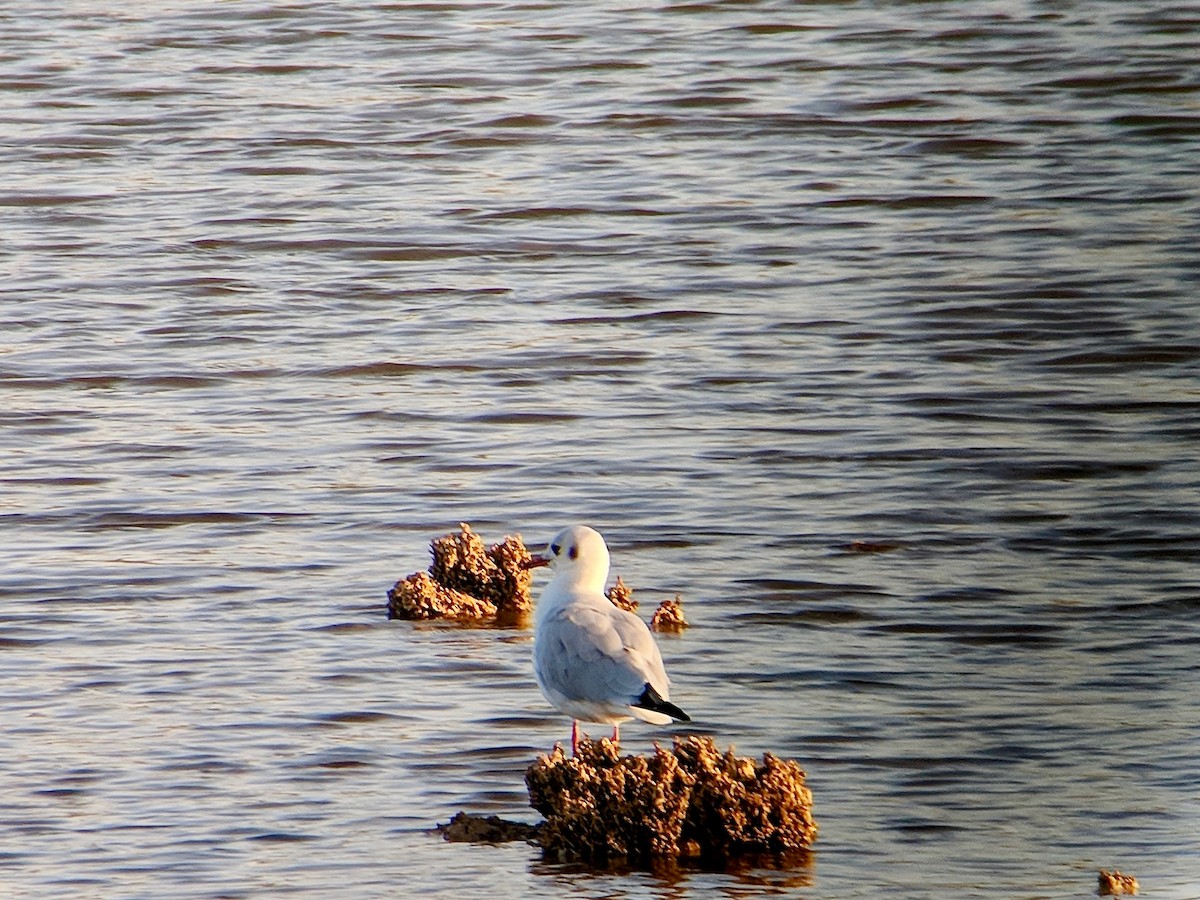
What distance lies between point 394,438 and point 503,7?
39.8 feet

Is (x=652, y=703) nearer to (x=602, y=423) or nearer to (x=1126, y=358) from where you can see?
(x=602, y=423)

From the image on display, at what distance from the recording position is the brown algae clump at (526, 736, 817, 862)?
581 cm

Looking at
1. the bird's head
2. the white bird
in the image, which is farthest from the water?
the bird's head

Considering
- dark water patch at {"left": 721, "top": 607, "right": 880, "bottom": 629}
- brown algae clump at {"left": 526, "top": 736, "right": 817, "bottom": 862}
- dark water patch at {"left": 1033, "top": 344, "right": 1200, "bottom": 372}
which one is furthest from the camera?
dark water patch at {"left": 1033, "top": 344, "right": 1200, "bottom": 372}

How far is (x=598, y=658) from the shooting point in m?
6.17

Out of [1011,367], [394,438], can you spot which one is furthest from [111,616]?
[1011,367]

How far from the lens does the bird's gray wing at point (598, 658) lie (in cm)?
611

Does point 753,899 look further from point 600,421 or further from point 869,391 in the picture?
point 869,391

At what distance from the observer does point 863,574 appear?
8664 mm

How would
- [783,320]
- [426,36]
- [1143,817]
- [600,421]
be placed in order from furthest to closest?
[426,36] < [783,320] < [600,421] < [1143,817]

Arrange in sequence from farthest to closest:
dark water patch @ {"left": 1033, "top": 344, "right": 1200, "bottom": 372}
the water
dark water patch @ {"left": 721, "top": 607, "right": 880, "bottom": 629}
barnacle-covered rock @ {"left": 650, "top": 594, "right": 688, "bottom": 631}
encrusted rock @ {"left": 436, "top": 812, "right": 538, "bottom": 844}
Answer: dark water patch @ {"left": 1033, "top": 344, "right": 1200, "bottom": 372}
dark water patch @ {"left": 721, "top": 607, "right": 880, "bottom": 629}
barnacle-covered rock @ {"left": 650, "top": 594, "right": 688, "bottom": 631}
the water
encrusted rock @ {"left": 436, "top": 812, "right": 538, "bottom": 844}

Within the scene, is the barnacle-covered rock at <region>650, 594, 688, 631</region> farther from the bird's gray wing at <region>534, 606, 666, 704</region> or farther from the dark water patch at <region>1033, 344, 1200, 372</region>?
the dark water patch at <region>1033, 344, 1200, 372</region>

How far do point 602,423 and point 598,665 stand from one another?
4585 mm

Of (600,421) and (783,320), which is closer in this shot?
(600,421)
